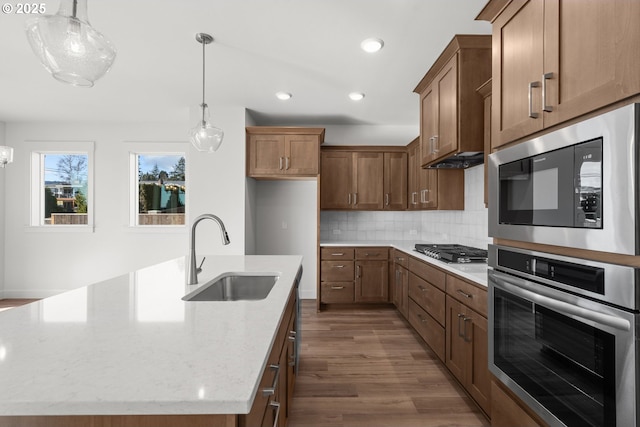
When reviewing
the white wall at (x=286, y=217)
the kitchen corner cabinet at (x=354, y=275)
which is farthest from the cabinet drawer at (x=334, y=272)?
the white wall at (x=286, y=217)

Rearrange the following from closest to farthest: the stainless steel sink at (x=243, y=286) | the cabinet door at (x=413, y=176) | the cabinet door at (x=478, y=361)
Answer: the cabinet door at (x=478, y=361)
the stainless steel sink at (x=243, y=286)
the cabinet door at (x=413, y=176)

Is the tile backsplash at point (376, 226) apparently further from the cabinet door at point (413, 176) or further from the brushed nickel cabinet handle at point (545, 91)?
the brushed nickel cabinet handle at point (545, 91)

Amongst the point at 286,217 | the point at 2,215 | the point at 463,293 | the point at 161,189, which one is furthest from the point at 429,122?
the point at 2,215

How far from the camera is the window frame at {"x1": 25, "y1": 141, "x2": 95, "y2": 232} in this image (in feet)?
15.9

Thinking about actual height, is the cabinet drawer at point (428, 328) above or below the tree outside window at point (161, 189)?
below

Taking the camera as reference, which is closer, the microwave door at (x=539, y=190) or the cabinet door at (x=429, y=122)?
the microwave door at (x=539, y=190)

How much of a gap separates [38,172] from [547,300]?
6.42m

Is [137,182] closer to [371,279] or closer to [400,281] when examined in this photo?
[371,279]

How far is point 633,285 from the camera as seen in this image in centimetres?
87

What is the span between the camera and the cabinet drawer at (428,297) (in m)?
2.58

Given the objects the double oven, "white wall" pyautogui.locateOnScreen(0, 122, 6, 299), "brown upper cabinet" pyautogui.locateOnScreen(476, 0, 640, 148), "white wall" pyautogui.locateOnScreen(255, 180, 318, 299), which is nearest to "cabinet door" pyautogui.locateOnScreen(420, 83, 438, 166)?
"brown upper cabinet" pyautogui.locateOnScreen(476, 0, 640, 148)

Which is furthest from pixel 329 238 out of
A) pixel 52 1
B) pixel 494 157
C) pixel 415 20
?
pixel 52 1

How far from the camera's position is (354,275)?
4277 mm

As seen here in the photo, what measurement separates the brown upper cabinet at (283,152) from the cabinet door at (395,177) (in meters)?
1.06
